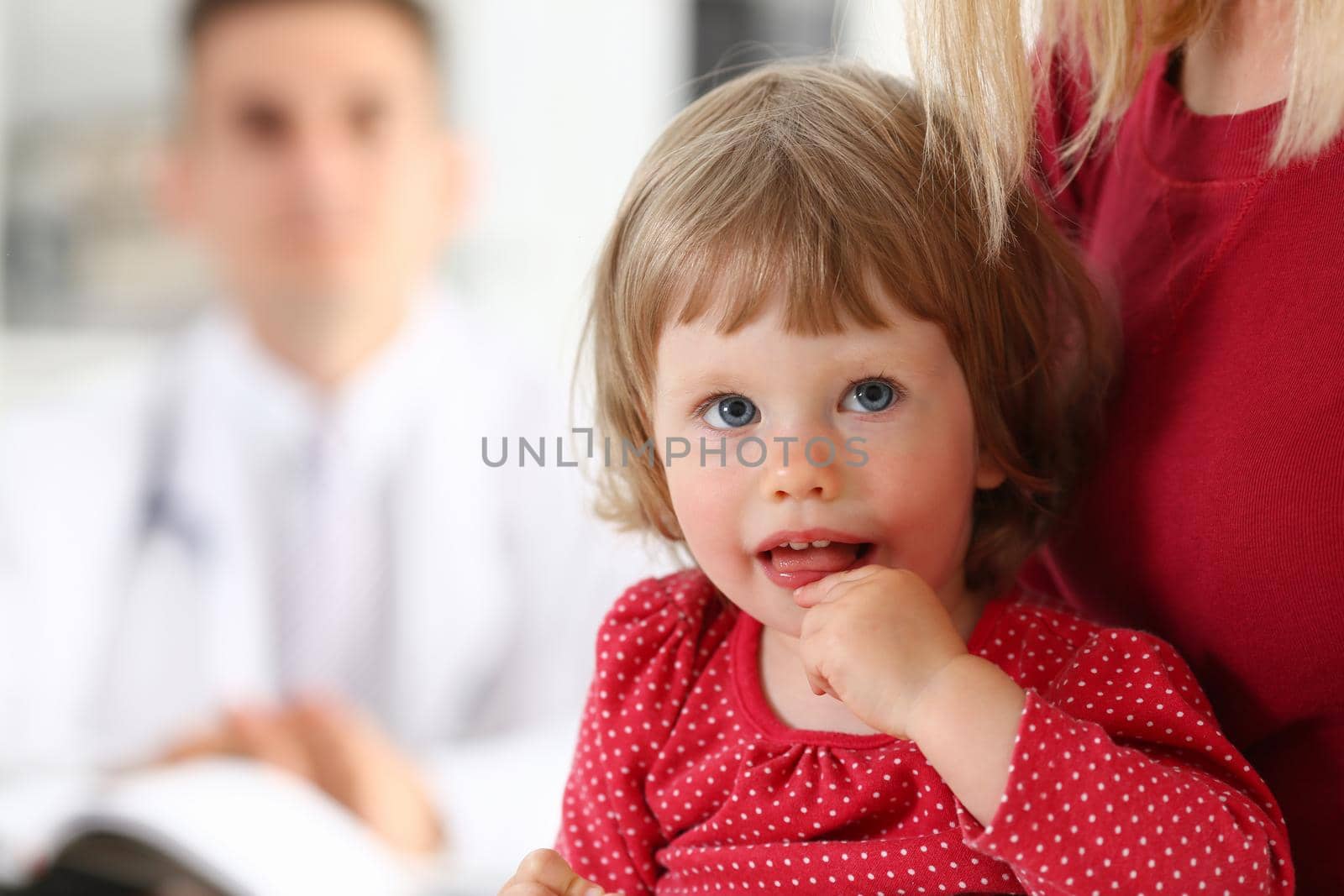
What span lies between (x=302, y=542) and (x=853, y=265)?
86.5 inches

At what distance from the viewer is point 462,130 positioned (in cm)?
297

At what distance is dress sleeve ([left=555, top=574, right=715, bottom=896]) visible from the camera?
91cm

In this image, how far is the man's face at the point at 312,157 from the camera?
2799 mm

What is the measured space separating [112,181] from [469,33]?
0.85 m

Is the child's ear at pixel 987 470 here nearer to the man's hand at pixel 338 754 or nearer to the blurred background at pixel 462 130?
the blurred background at pixel 462 130

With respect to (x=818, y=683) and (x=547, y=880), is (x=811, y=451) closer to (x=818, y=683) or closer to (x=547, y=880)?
(x=818, y=683)

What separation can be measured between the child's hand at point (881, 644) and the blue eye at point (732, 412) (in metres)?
0.12

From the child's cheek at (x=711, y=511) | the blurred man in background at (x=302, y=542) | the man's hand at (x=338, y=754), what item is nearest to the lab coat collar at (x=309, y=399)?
the blurred man in background at (x=302, y=542)

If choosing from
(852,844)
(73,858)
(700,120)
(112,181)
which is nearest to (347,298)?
(112,181)

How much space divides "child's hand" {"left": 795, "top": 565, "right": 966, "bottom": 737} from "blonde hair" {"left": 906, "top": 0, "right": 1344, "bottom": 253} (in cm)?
22

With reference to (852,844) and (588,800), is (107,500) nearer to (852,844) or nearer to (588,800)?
(588,800)

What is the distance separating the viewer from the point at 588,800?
0.92 meters

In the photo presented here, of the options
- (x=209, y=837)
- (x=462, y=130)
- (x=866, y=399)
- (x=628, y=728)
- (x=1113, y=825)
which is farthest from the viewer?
(x=462, y=130)

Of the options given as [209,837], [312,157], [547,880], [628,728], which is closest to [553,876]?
[547,880]
